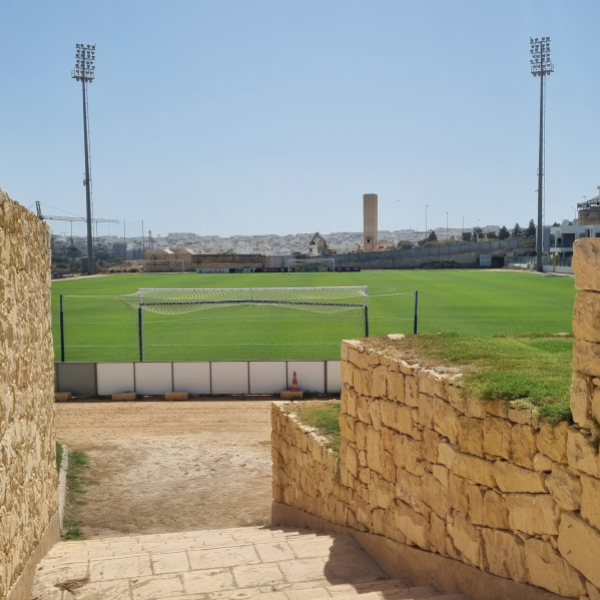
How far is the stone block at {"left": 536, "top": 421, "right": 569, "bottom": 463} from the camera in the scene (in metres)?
4.59

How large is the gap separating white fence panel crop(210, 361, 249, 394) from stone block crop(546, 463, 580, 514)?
13745mm

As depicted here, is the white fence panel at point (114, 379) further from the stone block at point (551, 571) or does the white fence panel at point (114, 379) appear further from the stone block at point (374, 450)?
the stone block at point (551, 571)

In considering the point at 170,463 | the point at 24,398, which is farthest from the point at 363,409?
the point at 170,463

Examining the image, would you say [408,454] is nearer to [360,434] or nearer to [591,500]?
[360,434]

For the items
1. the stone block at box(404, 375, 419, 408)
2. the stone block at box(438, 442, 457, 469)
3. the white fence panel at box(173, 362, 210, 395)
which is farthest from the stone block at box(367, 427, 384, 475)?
the white fence panel at box(173, 362, 210, 395)

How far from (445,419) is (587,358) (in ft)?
5.50

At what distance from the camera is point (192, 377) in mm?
18219

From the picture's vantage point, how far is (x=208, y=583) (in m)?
6.61

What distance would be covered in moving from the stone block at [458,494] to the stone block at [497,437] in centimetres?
46

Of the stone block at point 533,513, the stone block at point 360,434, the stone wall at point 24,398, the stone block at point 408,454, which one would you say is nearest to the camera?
the stone block at point 533,513

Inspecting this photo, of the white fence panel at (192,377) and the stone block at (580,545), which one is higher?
the stone block at (580,545)

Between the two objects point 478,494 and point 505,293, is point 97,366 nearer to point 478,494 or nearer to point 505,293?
A: point 478,494

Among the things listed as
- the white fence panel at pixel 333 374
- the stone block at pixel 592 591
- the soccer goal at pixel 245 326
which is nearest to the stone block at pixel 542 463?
the stone block at pixel 592 591

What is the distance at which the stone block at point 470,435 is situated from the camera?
5402 millimetres
